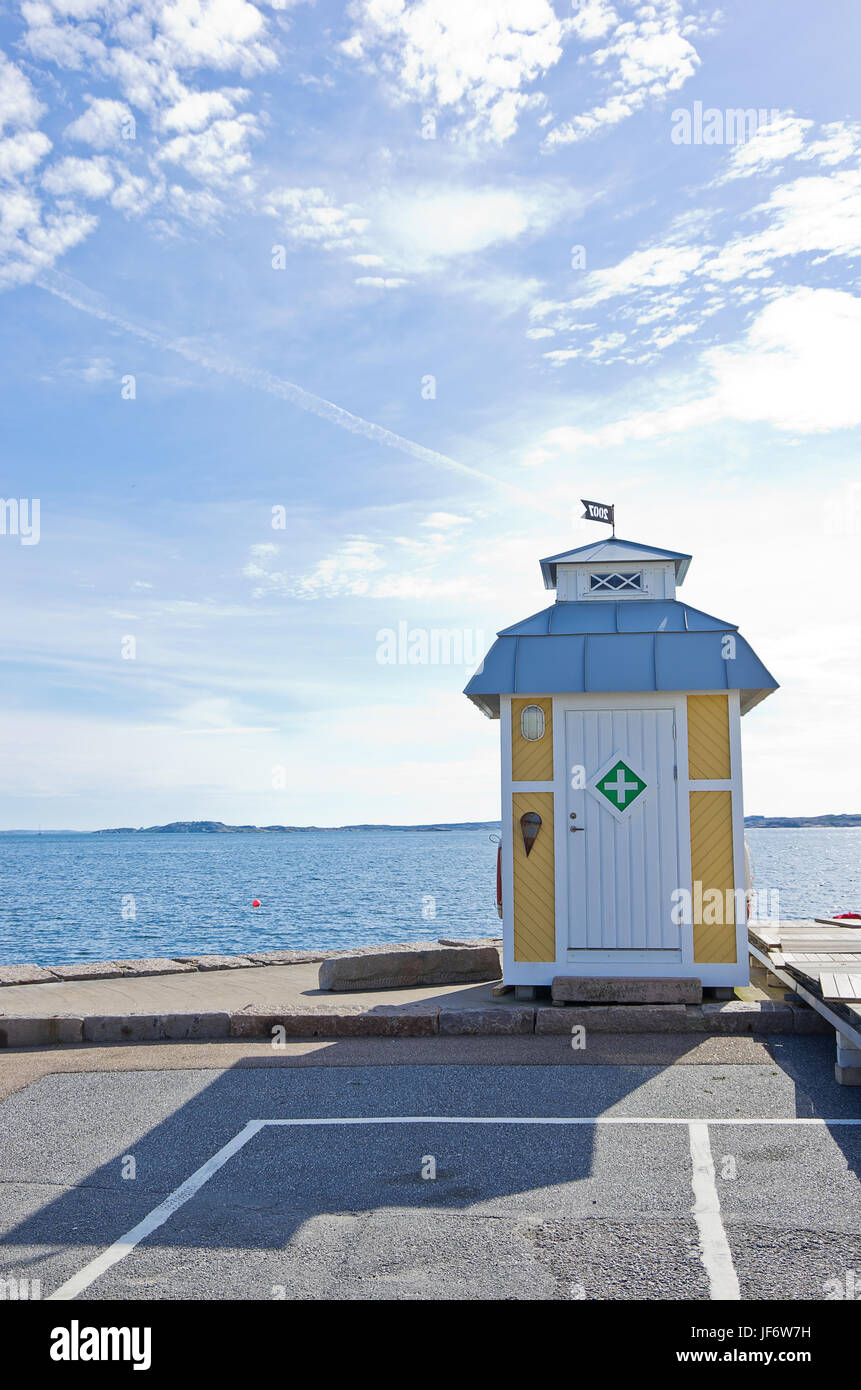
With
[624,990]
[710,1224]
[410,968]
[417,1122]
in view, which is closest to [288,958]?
[410,968]

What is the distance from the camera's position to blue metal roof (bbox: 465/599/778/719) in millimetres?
10023

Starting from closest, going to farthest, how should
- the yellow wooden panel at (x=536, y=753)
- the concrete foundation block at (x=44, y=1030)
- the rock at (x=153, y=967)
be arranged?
the concrete foundation block at (x=44, y=1030) < the yellow wooden panel at (x=536, y=753) < the rock at (x=153, y=967)

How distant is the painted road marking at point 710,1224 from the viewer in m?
4.21

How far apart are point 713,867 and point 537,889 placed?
66.1 inches

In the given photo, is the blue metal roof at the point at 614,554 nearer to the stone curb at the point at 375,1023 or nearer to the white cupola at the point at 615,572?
the white cupola at the point at 615,572

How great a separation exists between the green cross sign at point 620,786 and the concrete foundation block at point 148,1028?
410 centimetres

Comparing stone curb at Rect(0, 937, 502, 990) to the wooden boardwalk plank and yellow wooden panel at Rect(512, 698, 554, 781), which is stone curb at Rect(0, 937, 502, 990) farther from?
the wooden boardwalk plank

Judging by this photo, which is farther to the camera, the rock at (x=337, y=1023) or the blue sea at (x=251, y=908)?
the blue sea at (x=251, y=908)

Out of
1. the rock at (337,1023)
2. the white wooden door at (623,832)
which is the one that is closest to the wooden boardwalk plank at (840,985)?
the white wooden door at (623,832)

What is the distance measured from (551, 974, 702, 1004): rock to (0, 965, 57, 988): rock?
6037 millimetres

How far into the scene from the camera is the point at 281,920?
140 feet

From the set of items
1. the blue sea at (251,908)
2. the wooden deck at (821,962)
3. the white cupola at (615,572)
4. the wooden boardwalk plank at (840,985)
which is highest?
the white cupola at (615,572)
